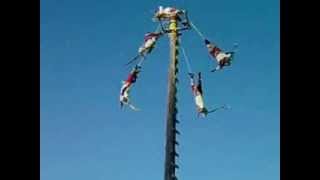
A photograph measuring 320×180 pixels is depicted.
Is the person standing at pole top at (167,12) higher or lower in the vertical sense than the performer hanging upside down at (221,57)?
higher

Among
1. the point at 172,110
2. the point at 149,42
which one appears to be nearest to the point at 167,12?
the point at 149,42

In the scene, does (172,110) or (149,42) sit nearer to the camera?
(172,110)

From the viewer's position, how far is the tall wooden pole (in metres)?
8.88

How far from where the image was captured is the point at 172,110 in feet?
30.3

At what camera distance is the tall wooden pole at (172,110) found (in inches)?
349

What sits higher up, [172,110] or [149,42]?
[149,42]

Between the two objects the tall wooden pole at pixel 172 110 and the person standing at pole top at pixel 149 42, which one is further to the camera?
the person standing at pole top at pixel 149 42

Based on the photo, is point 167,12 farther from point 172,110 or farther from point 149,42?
point 172,110

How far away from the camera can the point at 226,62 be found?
32.9 ft

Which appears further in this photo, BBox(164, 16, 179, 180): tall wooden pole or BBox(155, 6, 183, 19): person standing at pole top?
BBox(155, 6, 183, 19): person standing at pole top

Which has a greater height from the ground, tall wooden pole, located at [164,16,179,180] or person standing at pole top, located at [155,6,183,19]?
A: person standing at pole top, located at [155,6,183,19]

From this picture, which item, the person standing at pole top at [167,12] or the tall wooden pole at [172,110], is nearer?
the tall wooden pole at [172,110]

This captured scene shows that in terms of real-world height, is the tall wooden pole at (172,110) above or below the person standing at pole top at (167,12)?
below
